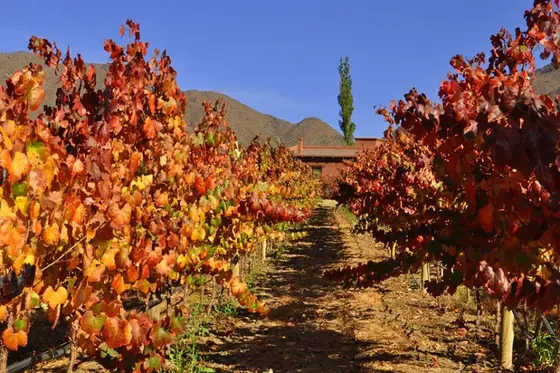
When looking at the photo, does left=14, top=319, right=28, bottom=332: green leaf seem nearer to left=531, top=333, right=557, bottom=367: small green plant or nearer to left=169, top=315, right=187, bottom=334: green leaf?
left=169, top=315, right=187, bottom=334: green leaf

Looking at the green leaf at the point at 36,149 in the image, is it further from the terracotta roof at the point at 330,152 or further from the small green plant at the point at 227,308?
the terracotta roof at the point at 330,152

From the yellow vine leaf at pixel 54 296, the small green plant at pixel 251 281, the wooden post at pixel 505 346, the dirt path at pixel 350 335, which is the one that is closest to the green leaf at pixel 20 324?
the yellow vine leaf at pixel 54 296

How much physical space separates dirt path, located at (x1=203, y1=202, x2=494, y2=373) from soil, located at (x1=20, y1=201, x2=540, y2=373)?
12 mm

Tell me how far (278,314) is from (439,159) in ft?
19.9

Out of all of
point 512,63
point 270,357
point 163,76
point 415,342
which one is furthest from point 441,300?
point 163,76

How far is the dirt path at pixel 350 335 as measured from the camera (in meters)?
6.10

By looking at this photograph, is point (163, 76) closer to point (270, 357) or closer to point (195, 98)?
point (270, 357)

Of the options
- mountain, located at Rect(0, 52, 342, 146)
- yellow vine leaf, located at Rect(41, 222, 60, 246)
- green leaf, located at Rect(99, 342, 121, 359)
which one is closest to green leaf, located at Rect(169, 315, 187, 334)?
green leaf, located at Rect(99, 342, 121, 359)

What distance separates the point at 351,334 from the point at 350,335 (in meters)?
0.04

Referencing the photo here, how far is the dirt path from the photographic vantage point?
6098 mm

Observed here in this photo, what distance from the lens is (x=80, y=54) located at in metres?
4.10

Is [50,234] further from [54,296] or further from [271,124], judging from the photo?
[271,124]

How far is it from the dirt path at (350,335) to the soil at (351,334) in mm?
12

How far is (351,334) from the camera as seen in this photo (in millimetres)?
7320
